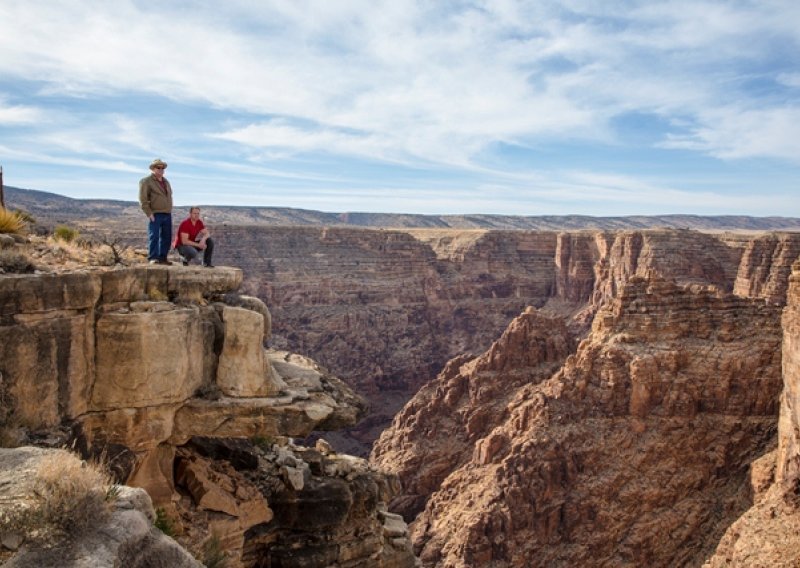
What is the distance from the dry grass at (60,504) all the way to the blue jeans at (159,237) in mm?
6165

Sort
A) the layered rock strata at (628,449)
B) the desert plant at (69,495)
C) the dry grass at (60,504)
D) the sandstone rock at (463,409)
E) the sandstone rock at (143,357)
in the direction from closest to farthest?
the dry grass at (60,504) < the desert plant at (69,495) < the sandstone rock at (143,357) < the layered rock strata at (628,449) < the sandstone rock at (463,409)

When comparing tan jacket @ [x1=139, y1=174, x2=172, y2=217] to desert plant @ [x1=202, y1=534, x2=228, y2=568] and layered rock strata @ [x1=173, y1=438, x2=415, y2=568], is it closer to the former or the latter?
layered rock strata @ [x1=173, y1=438, x2=415, y2=568]

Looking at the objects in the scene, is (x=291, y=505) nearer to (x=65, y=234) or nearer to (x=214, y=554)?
(x=214, y=554)

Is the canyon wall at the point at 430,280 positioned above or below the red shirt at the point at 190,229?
below

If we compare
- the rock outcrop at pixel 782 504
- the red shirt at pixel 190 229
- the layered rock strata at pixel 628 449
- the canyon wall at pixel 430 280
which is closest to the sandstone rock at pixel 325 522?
the red shirt at pixel 190 229

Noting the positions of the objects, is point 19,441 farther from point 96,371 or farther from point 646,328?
point 646,328

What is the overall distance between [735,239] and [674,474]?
160 ft

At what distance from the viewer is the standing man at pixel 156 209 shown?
11539 mm

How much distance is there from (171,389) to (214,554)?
285cm

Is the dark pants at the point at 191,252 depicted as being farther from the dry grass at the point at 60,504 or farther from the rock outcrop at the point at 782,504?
the rock outcrop at the point at 782,504

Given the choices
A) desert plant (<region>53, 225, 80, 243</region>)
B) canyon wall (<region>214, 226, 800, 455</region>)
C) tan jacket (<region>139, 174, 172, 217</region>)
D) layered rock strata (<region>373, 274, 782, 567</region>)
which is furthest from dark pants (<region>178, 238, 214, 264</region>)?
canyon wall (<region>214, 226, 800, 455</region>)

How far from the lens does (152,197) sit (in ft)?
38.1

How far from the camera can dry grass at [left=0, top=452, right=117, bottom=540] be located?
529 centimetres

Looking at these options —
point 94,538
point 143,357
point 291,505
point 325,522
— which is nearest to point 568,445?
point 325,522
